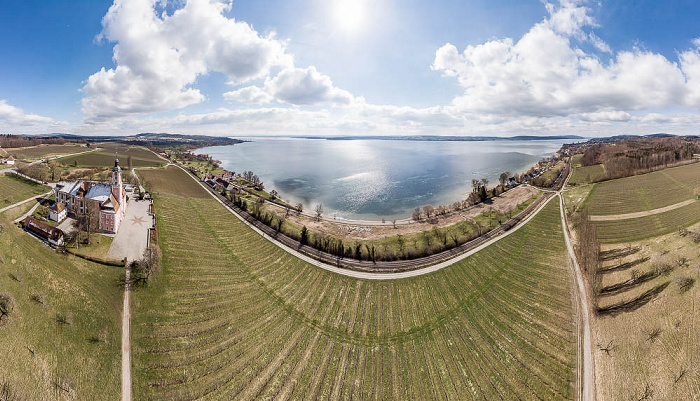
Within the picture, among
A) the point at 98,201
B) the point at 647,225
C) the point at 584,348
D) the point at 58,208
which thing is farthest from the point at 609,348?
the point at 58,208

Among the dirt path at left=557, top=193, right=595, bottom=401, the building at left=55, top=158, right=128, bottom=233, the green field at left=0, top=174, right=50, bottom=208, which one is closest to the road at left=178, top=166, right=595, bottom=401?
the dirt path at left=557, top=193, right=595, bottom=401

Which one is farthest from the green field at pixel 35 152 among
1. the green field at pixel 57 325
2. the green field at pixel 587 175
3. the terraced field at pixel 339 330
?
the green field at pixel 587 175

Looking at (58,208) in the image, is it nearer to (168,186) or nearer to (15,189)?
(15,189)

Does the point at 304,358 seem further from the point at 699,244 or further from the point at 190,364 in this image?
the point at 699,244

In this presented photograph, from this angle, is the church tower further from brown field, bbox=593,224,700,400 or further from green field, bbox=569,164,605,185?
green field, bbox=569,164,605,185

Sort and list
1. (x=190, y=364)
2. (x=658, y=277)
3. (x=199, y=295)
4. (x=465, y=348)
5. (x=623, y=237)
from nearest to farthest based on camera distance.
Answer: (x=190, y=364), (x=465, y=348), (x=199, y=295), (x=658, y=277), (x=623, y=237)

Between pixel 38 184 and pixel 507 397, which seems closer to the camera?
pixel 507 397

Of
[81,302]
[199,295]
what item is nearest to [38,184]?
[81,302]
